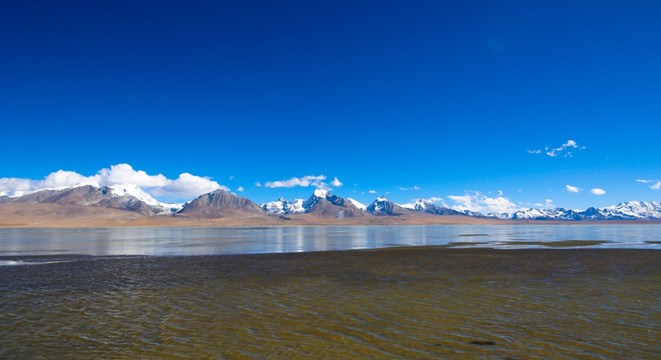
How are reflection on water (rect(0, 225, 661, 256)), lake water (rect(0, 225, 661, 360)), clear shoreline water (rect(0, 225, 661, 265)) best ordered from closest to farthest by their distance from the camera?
lake water (rect(0, 225, 661, 360))
clear shoreline water (rect(0, 225, 661, 265))
reflection on water (rect(0, 225, 661, 256))

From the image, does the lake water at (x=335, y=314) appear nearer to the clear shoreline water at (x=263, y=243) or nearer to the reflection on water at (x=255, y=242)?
the clear shoreline water at (x=263, y=243)

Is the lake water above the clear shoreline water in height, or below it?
above

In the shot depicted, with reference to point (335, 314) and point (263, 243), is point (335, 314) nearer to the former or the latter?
point (335, 314)

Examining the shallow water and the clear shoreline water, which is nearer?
the shallow water

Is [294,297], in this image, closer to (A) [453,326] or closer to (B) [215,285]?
(B) [215,285]

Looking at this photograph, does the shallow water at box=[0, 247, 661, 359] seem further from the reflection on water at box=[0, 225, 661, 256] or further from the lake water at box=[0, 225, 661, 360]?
the reflection on water at box=[0, 225, 661, 256]

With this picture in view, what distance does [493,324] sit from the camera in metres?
14.4

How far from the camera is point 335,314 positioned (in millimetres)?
16172

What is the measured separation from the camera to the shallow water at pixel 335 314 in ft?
38.9

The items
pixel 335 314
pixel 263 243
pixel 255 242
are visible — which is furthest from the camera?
pixel 255 242

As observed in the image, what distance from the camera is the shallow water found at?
38.9 feet

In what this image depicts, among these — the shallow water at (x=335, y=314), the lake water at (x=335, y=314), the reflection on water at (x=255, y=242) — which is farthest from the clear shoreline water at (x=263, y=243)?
the lake water at (x=335, y=314)

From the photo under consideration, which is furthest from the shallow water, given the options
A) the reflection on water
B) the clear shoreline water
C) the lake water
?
the reflection on water

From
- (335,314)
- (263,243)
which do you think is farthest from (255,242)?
(335,314)
